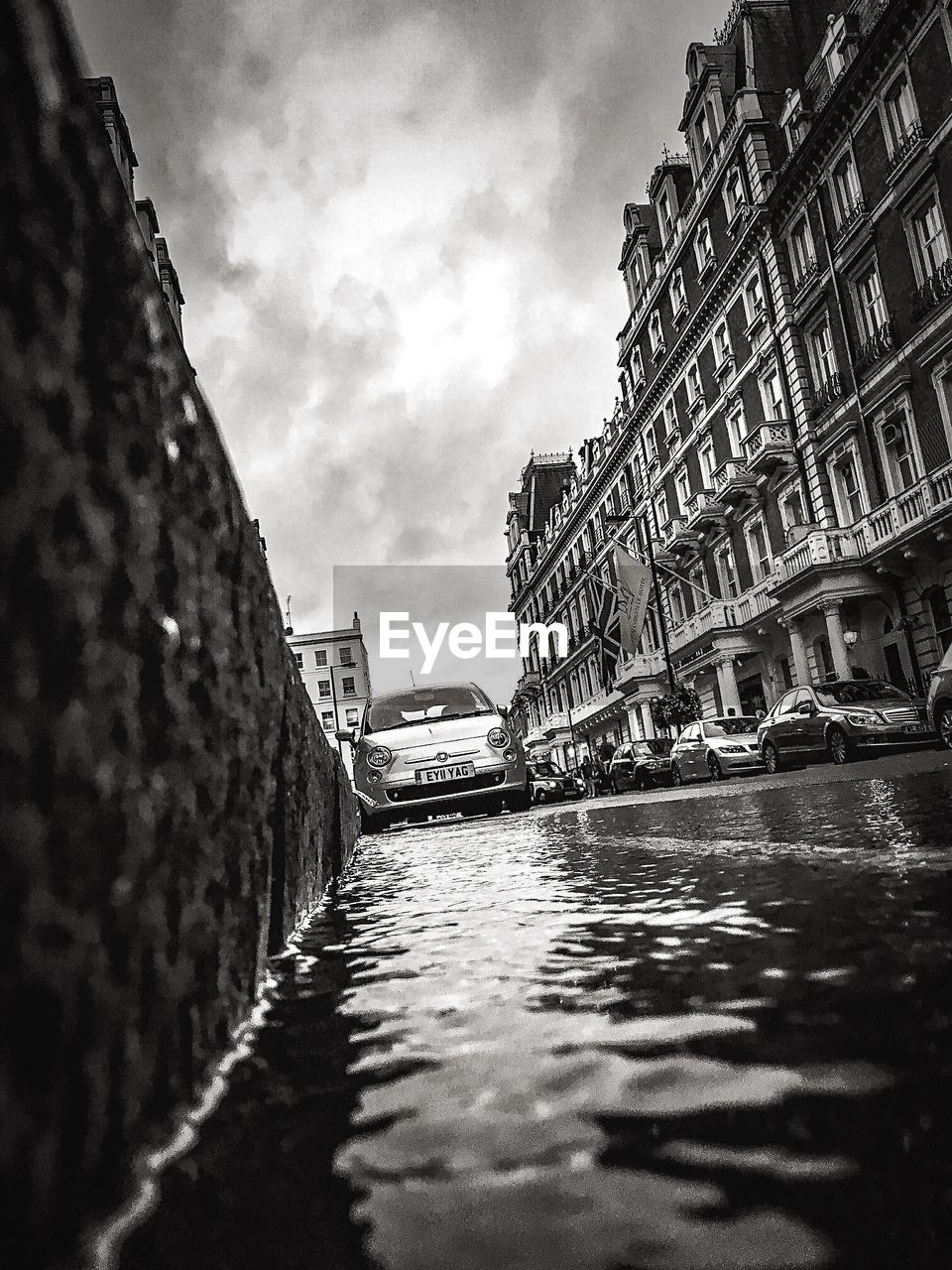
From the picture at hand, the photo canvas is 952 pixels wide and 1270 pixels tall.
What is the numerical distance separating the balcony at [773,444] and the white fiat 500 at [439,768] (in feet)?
60.0

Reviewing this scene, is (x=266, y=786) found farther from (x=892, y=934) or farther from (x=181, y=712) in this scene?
(x=892, y=934)

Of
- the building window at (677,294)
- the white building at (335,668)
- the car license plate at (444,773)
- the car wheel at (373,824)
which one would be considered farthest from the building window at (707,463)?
the white building at (335,668)

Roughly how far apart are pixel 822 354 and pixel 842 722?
1226cm

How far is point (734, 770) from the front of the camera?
758 inches

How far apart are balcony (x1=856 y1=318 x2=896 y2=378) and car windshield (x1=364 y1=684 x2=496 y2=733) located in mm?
14949

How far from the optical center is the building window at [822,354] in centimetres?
2255

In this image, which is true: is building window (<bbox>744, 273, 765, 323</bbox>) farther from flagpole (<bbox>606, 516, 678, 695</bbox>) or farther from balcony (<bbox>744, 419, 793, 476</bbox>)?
flagpole (<bbox>606, 516, 678, 695</bbox>)

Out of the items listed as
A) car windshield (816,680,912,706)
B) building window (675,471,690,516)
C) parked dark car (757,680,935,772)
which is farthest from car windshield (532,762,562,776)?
building window (675,471,690,516)

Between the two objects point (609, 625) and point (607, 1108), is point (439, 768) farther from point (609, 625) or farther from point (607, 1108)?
point (609, 625)

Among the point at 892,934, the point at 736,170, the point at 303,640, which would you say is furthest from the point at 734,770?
the point at 303,640

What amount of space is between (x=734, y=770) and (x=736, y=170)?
1723 centimetres

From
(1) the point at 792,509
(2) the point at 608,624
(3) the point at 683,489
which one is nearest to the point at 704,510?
(1) the point at 792,509

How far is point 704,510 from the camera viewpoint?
1123 inches

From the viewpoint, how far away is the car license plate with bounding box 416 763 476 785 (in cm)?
747
